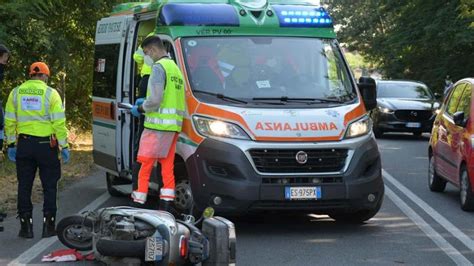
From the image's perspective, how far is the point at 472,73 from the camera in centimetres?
3444

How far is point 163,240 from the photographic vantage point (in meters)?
6.73

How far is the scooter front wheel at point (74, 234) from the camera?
7.93 meters

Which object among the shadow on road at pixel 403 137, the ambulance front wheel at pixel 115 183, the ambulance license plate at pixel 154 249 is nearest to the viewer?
the ambulance license plate at pixel 154 249

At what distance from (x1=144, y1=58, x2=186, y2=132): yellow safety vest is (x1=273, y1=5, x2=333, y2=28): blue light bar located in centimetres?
166

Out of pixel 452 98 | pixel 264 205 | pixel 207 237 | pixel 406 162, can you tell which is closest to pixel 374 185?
pixel 264 205

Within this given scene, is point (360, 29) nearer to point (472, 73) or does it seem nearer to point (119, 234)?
point (472, 73)

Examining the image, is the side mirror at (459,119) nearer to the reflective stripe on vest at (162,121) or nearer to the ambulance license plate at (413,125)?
the reflective stripe on vest at (162,121)

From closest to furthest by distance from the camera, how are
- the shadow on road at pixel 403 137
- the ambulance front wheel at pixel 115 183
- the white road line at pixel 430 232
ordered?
the white road line at pixel 430 232
the ambulance front wheel at pixel 115 183
the shadow on road at pixel 403 137

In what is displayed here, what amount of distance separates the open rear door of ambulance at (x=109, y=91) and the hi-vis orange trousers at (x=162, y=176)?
A: 92.3 inches

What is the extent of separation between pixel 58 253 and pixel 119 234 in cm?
116

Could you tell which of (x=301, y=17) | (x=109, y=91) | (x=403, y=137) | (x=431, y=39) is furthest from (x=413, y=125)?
(x=301, y=17)

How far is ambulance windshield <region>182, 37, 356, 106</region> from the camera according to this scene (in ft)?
31.1

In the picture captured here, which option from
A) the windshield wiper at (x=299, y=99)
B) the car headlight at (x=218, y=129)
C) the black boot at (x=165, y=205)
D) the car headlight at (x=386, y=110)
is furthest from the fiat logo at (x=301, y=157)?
the car headlight at (x=386, y=110)

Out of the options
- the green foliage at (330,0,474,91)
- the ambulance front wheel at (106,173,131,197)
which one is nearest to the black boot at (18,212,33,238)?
the ambulance front wheel at (106,173,131,197)
